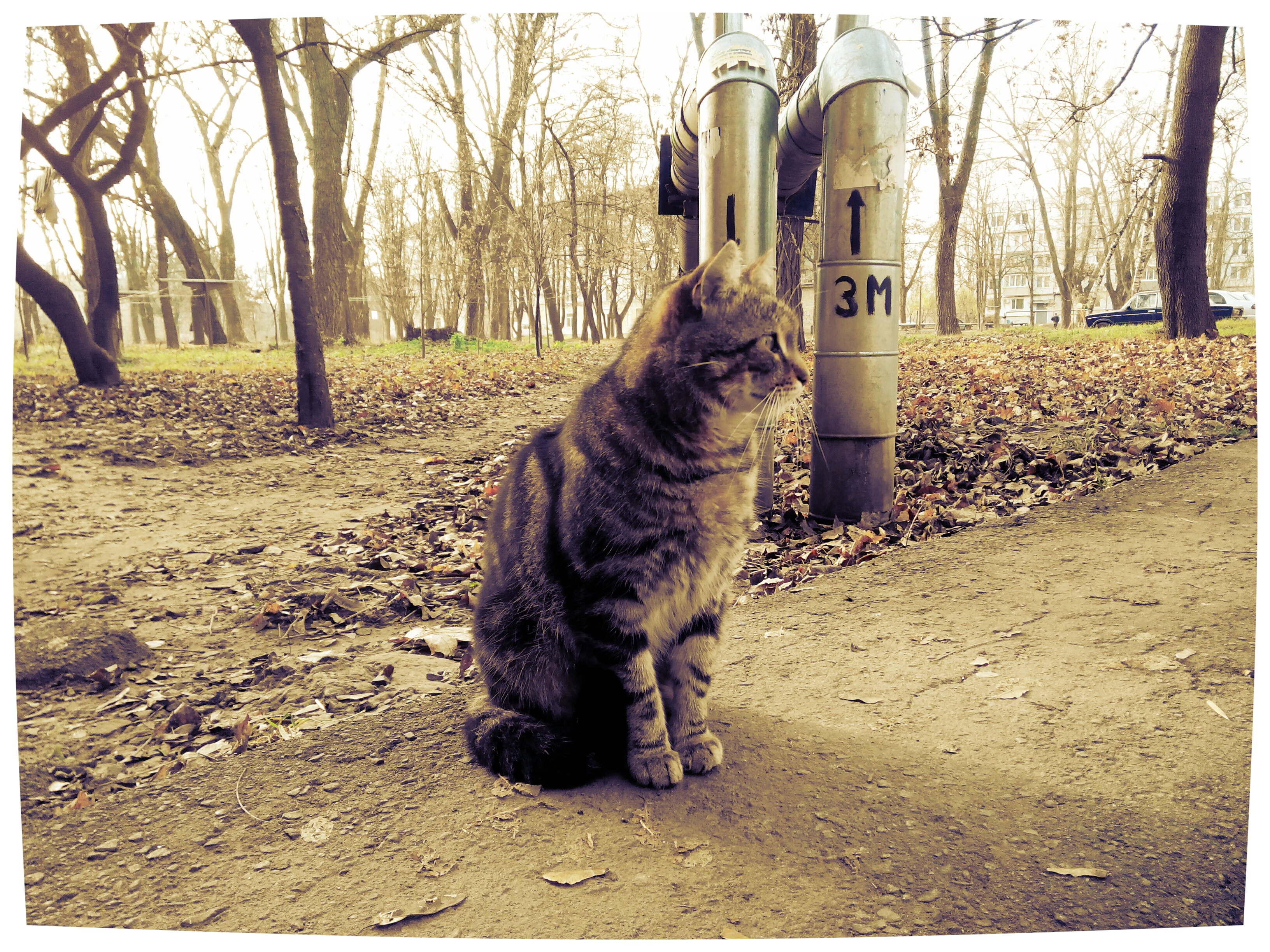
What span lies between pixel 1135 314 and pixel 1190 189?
433 mm

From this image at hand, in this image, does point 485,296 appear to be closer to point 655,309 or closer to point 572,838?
point 655,309

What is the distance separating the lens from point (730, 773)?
1.59 metres

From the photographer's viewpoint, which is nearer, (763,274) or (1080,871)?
(1080,871)

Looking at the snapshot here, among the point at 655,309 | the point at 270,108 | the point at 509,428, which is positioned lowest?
the point at 509,428

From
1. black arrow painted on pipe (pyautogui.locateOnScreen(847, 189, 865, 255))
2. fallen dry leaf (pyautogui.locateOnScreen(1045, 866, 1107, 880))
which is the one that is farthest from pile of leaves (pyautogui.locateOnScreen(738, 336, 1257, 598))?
fallen dry leaf (pyautogui.locateOnScreen(1045, 866, 1107, 880))

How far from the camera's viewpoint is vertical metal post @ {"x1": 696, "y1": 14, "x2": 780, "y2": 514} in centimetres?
220

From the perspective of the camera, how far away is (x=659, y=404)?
61.7 inches

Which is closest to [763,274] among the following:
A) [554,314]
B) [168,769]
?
[554,314]

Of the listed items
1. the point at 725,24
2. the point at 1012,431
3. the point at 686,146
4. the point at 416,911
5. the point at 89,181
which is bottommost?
the point at 416,911

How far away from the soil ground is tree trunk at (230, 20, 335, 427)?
194mm

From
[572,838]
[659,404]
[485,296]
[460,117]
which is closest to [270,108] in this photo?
[460,117]

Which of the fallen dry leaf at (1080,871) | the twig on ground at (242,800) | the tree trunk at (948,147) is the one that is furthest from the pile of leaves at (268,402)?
the fallen dry leaf at (1080,871)

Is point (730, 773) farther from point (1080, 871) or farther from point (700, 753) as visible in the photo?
point (1080, 871)

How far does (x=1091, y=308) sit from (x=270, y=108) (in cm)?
261
